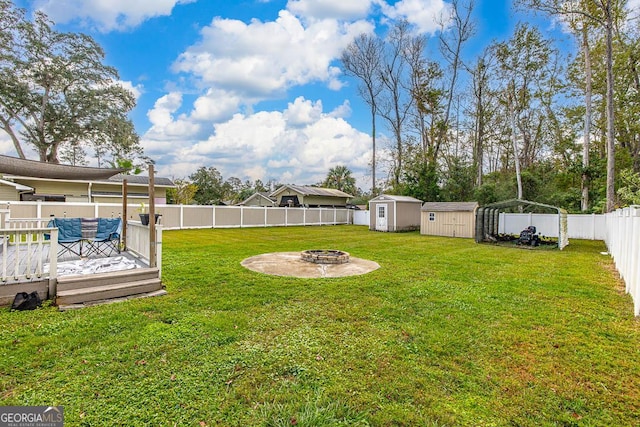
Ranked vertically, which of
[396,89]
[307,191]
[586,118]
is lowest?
[307,191]

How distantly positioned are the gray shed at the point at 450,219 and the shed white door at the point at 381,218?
231cm

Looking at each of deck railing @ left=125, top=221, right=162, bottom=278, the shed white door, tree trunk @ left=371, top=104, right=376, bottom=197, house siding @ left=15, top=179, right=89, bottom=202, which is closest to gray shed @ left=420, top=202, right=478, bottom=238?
the shed white door

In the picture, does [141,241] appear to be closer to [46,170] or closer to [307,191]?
[46,170]

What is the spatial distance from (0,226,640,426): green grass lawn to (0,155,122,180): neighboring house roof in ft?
9.78

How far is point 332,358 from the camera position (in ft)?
8.97

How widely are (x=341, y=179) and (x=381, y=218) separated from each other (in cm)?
1852

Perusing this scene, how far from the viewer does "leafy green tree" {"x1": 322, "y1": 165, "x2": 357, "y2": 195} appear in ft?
117

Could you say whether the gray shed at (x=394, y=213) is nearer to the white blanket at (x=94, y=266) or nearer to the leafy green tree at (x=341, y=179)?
the white blanket at (x=94, y=266)

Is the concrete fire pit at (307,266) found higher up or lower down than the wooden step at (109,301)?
higher up

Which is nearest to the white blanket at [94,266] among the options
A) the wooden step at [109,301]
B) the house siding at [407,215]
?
the wooden step at [109,301]

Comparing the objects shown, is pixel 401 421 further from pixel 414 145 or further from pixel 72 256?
pixel 414 145

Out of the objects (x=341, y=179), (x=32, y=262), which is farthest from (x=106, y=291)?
(x=341, y=179)

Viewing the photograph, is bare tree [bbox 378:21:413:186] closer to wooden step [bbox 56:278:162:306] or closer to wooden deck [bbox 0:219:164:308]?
wooden deck [bbox 0:219:164:308]

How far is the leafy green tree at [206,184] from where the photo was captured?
115 feet
